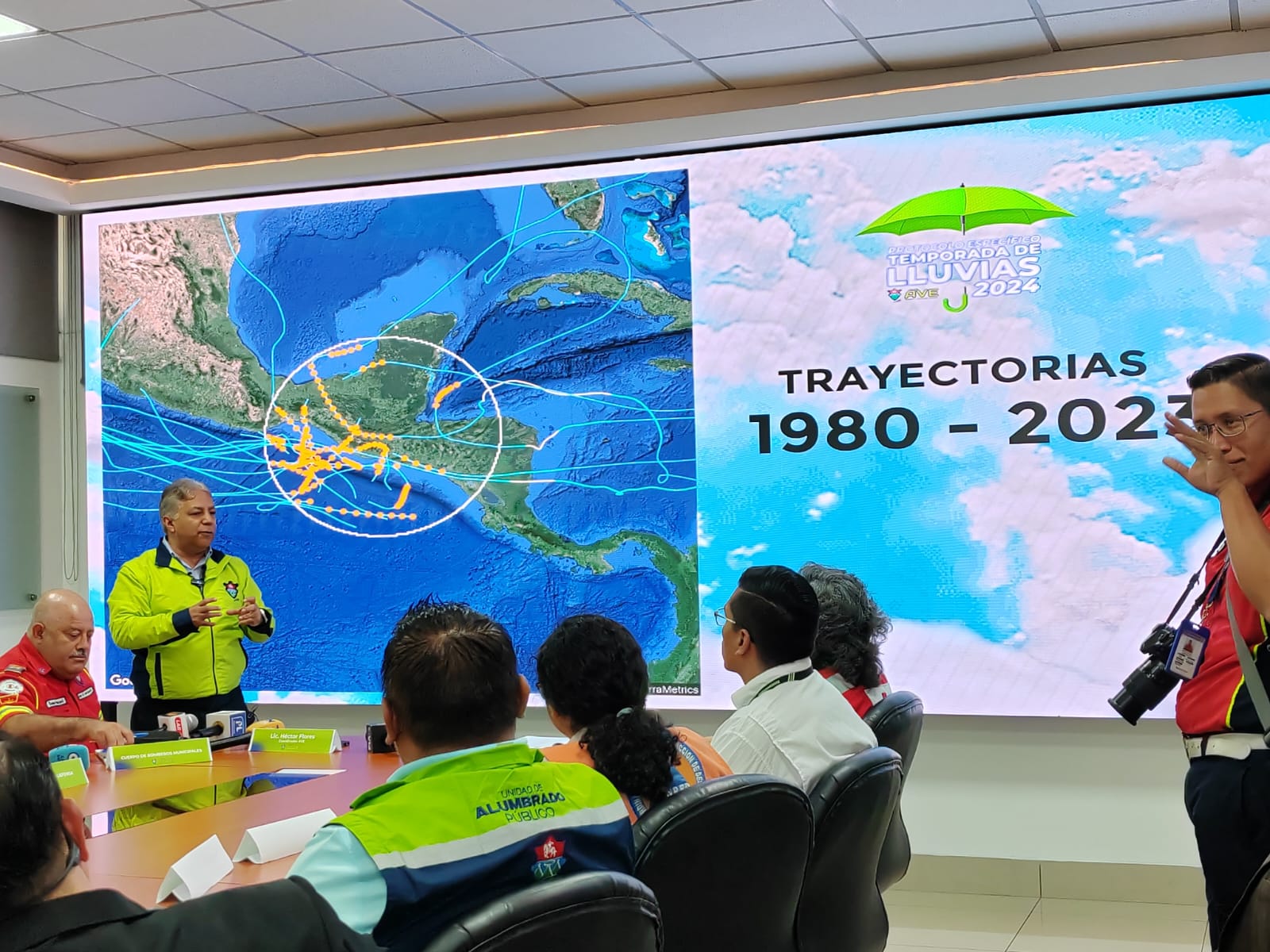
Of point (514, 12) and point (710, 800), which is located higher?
point (514, 12)

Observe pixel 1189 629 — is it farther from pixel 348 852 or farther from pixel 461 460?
pixel 461 460

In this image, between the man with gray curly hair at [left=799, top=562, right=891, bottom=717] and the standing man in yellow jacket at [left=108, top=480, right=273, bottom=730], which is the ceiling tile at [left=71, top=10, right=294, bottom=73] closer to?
the standing man in yellow jacket at [left=108, top=480, right=273, bottom=730]

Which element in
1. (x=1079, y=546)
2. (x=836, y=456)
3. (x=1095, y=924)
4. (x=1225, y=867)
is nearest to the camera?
(x=1225, y=867)

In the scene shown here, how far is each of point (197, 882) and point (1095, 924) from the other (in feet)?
11.3

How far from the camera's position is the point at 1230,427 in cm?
235

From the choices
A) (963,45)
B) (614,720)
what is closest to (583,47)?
(963,45)

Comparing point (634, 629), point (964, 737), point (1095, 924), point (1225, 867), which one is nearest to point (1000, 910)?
point (1095, 924)

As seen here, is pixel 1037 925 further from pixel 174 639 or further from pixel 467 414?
pixel 174 639

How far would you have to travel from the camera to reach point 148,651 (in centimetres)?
480

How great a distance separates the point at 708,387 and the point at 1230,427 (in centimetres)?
314

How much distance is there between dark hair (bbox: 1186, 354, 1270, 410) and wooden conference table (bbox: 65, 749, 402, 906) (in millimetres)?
2002

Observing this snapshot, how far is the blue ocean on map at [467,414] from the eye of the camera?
5.44 m

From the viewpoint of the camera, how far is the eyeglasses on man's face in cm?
233

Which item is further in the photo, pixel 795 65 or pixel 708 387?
pixel 708 387
